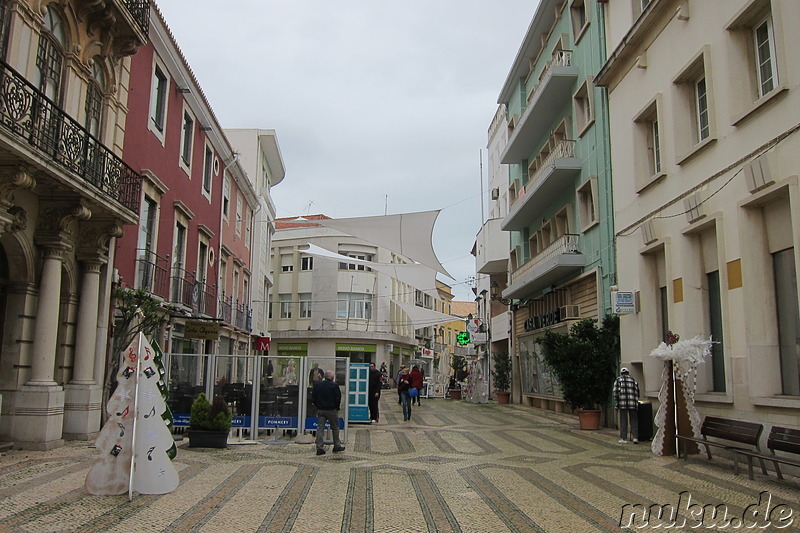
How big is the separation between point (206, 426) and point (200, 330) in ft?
29.8

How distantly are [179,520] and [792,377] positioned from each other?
886 centimetres

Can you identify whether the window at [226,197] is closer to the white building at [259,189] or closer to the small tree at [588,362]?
the white building at [259,189]

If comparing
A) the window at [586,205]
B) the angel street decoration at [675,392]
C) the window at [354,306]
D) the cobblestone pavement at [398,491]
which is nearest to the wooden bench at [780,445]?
the cobblestone pavement at [398,491]

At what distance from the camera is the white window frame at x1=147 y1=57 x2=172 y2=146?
16.8m

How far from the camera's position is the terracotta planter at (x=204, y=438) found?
1196 cm

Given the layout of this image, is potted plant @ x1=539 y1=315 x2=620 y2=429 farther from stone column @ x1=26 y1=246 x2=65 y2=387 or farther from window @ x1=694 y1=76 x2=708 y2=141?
stone column @ x1=26 y1=246 x2=65 y2=387

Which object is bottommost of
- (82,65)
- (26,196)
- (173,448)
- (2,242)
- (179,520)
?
(179,520)

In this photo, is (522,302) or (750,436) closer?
(750,436)

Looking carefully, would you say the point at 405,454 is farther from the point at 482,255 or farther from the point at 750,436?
the point at 482,255

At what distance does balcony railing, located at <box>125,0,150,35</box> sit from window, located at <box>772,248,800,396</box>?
12648 millimetres

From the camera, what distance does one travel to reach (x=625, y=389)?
44.4ft

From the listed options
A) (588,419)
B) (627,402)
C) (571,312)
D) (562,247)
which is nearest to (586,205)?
(562,247)

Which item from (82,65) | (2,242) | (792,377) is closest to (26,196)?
(2,242)

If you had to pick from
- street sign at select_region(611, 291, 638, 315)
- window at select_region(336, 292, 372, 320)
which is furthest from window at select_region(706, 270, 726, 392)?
window at select_region(336, 292, 372, 320)
